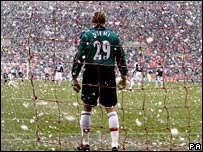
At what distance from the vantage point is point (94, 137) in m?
7.26

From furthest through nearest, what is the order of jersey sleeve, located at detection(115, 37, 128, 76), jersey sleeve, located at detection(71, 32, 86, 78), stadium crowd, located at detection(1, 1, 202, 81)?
stadium crowd, located at detection(1, 1, 202, 81)
jersey sleeve, located at detection(115, 37, 128, 76)
jersey sleeve, located at detection(71, 32, 86, 78)

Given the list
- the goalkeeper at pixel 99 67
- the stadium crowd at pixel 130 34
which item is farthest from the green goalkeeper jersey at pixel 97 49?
the stadium crowd at pixel 130 34

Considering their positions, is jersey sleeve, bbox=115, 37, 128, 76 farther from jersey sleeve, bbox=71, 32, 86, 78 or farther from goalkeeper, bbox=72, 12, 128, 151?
jersey sleeve, bbox=71, 32, 86, 78

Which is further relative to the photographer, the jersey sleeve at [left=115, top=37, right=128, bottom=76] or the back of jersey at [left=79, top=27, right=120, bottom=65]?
the jersey sleeve at [left=115, top=37, right=128, bottom=76]

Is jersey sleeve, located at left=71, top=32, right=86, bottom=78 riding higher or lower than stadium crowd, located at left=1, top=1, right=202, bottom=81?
lower

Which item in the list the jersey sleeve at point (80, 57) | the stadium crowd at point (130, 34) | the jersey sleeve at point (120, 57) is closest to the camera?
the jersey sleeve at point (80, 57)

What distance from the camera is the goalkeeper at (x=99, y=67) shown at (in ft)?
19.6

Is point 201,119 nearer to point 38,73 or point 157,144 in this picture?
point 157,144

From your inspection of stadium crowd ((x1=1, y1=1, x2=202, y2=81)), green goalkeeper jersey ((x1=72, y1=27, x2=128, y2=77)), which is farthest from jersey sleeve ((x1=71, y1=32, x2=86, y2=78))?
stadium crowd ((x1=1, y1=1, x2=202, y2=81))

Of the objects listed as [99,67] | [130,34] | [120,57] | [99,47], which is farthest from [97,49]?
[130,34]

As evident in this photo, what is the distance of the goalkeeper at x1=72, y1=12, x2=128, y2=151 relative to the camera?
596cm

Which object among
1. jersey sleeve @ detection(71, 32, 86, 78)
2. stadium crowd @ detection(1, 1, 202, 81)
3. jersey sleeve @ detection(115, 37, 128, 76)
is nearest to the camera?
jersey sleeve @ detection(71, 32, 86, 78)

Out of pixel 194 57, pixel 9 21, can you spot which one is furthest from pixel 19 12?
pixel 194 57

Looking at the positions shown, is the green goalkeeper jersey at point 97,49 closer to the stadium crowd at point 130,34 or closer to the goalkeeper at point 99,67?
the goalkeeper at point 99,67
